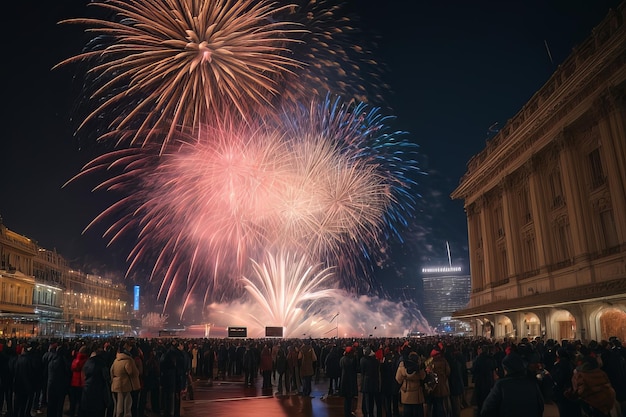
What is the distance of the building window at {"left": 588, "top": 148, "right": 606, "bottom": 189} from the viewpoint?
28409 mm

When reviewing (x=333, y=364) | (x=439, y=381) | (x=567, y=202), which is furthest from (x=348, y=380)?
(x=567, y=202)

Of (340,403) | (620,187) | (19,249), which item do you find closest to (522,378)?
(340,403)

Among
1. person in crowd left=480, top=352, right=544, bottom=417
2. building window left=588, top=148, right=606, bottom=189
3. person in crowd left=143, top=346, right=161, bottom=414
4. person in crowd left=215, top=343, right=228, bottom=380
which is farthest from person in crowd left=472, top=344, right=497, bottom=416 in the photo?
building window left=588, top=148, right=606, bottom=189

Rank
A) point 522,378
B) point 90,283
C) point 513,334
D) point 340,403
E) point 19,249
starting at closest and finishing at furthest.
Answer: point 522,378
point 340,403
point 513,334
point 19,249
point 90,283

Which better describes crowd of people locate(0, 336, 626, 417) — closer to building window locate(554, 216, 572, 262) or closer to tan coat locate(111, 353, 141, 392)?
tan coat locate(111, 353, 141, 392)

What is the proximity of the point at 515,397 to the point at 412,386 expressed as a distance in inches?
168

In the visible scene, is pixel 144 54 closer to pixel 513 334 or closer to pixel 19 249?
pixel 513 334

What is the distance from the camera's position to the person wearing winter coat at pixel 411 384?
30.8ft

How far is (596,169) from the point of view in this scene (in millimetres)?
28875

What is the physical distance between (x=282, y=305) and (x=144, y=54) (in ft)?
80.1

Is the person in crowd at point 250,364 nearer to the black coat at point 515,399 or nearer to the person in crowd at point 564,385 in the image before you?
the person in crowd at point 564,385

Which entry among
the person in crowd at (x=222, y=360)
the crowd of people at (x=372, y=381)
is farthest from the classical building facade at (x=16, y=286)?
the crowd of people at (x=372, y=381)

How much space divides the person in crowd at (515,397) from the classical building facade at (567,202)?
20016 millimetres

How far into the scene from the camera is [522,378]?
5.50 metres
